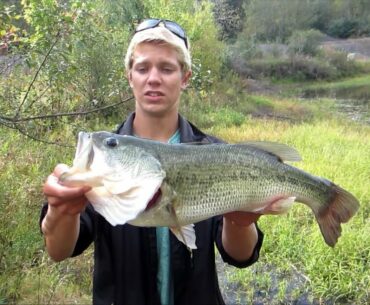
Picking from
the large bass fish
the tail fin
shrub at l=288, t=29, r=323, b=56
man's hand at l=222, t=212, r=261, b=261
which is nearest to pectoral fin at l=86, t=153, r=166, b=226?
the large bass fish

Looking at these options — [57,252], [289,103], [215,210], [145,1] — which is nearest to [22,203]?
[57,252]

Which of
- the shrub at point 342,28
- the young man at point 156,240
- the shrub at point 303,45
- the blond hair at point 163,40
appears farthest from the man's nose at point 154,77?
the shrub at point 342,28

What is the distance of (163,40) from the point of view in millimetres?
2150

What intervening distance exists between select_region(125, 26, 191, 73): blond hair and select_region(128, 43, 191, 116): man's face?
0.07 feet

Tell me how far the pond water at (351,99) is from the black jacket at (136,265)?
1806cm

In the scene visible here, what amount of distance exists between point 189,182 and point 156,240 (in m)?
0.37

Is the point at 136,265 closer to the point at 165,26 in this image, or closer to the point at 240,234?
the point at 240,234

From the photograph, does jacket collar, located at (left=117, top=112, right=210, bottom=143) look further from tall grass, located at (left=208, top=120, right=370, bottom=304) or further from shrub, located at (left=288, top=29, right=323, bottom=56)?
shrub, located at (left=288, top=29, right=323, bottom=56)

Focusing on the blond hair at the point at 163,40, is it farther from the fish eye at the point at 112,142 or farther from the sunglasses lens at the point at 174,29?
the fish eye at the point at 112,142

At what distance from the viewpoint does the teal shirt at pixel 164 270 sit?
207 centimetres

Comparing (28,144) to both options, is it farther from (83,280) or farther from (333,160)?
(333,160)

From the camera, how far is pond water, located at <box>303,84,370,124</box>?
70.6 feet

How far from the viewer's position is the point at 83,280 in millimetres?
4352

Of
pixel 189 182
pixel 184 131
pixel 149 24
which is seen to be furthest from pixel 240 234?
pixel 149 24
